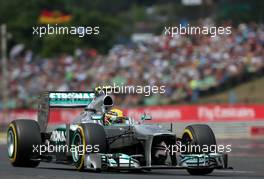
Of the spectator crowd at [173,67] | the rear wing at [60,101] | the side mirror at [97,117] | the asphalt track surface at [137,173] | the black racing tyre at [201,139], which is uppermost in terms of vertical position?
the spectator crowd at [173,67]

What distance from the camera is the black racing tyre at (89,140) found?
13430mm

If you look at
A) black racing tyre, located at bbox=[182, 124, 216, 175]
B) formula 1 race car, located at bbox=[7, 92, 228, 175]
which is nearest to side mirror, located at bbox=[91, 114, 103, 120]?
formula 1 race car, located at bbox=[7, 92, 228, 175]

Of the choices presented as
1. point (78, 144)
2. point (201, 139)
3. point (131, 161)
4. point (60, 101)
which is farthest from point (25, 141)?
point (201, 139)

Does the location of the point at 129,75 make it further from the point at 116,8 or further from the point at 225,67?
the point at 116,8

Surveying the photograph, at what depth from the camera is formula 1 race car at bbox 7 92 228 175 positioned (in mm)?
13430

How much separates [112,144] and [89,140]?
2.43 ft

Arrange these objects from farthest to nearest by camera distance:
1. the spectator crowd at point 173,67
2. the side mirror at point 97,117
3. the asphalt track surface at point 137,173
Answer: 1. the spectator crowd at point 173,67
2. the side mirror at point 97,117
3. the asphalt track surface at point 137,173

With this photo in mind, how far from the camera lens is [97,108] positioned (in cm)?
1501

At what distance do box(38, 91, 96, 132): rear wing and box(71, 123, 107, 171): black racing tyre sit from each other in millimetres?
2162

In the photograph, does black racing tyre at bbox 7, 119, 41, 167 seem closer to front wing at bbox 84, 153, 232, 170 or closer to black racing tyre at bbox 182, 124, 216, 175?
front wing at bbox 84, 153, 232, 170

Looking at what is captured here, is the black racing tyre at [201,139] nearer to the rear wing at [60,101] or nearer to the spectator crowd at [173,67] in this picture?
the rear wing at [60,101]

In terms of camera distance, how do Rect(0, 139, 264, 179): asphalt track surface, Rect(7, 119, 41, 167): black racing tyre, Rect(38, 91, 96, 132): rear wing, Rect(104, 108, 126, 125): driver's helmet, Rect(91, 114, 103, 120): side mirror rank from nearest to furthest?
1. Rect(0, 139, 264, 179): asphalt track surface
2. Rect(91, 114, 103, 120): side mirror
3. Rect(104, 108, 126, 125): driver's helmet
4. Rect(7, 119, 41, 167): black racing tyre
5. Rect(38, 91, 96, 132): rear wing

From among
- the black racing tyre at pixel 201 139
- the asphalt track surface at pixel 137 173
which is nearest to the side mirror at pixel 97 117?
the asphalt track surface at pixel 137 173

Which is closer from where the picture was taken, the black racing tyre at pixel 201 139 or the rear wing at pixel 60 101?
the black racing tyre at pixel 201 139
